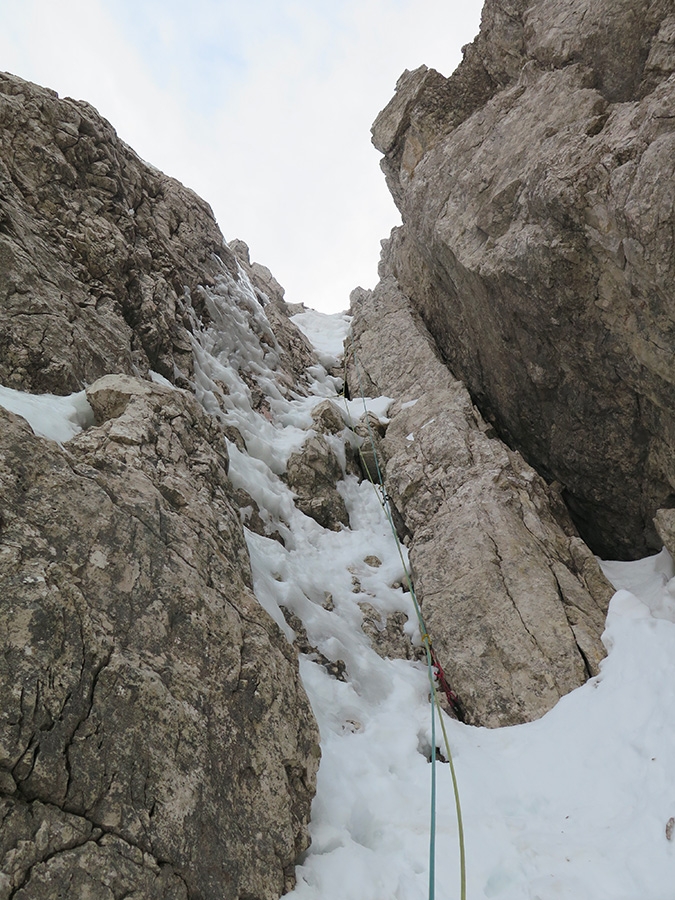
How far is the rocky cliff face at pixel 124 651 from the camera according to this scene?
302 centimetres

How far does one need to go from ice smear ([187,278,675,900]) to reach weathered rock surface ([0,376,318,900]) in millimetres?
582

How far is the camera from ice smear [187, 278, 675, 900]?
3816 millimetres

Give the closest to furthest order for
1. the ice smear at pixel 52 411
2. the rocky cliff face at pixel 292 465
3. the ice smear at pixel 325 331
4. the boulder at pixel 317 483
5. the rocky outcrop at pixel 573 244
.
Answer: the rocky cliff face at pixel 292 465 < the ice smear at pixel 52 411 < the rocky outcrop at pixel 573 244 < the boulder at pixel 317 483 < the ice smear at pixel 325 331

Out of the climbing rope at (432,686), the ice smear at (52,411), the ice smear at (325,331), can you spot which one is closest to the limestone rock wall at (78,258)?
the ice smear at (52,411)

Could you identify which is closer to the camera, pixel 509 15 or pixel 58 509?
pixel 58 509

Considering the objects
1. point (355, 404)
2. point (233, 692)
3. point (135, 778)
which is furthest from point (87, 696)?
point (355, 404)

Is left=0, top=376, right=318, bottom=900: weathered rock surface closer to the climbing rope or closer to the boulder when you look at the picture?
the climbing rope

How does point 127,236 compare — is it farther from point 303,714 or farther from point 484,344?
point 303,714

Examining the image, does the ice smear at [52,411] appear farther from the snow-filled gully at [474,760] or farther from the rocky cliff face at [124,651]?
the rocky cliff face at [124,651]

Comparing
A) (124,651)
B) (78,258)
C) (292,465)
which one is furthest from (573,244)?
(78,258)

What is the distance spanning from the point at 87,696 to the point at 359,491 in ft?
25.5

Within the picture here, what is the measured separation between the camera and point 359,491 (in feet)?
35.6

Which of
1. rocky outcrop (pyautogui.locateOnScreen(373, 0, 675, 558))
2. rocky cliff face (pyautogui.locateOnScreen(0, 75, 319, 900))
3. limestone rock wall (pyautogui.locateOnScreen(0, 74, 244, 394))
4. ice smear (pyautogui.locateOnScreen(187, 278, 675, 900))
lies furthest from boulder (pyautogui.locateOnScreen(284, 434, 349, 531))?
rocky outcrop (pyautogui.locateOnScreen(373, 0, 675, 558))

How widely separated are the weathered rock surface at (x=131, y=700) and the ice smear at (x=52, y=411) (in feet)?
1.05
